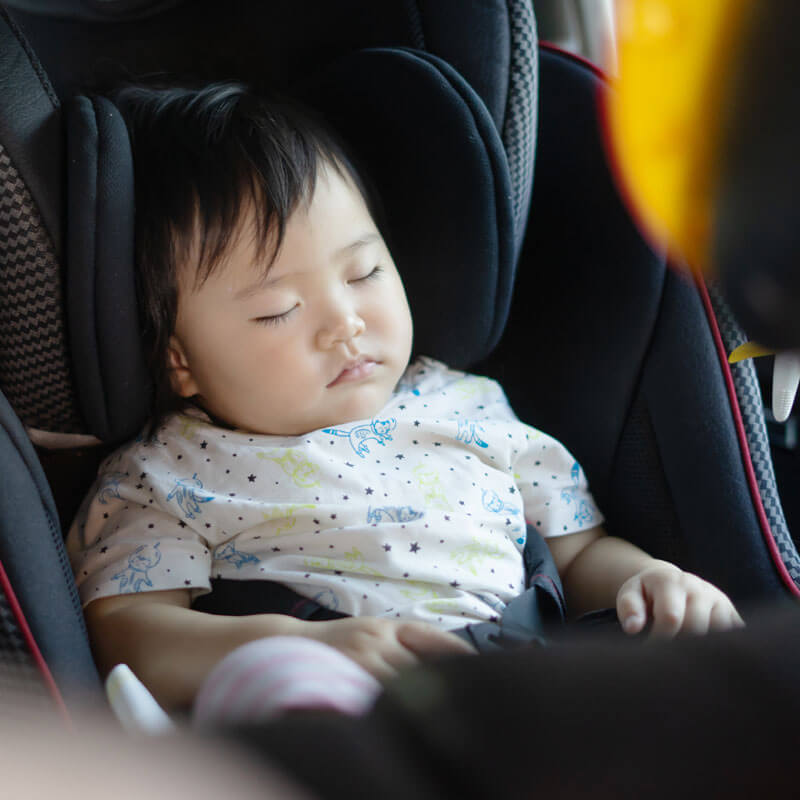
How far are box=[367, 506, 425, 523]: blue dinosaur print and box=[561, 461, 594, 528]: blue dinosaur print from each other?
0.74 ft

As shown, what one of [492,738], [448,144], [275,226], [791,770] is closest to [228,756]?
[492,738]

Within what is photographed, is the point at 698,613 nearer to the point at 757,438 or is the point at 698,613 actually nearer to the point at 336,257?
the point at 757,438

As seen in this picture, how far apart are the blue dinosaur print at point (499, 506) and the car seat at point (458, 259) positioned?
166mm

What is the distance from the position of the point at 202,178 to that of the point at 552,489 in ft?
1.86

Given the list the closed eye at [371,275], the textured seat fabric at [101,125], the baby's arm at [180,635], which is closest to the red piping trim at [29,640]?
the textured seat fabric at [101,125]

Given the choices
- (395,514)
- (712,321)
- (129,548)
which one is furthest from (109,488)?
(712,321)

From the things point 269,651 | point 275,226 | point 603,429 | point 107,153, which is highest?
point 107,153

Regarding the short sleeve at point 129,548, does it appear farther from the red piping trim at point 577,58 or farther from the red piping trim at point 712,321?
the red piping trim at point 577,58

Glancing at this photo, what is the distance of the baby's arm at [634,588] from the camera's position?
85 centimetres

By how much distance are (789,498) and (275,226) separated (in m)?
0.75

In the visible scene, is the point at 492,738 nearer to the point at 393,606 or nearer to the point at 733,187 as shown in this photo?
the point at 733,187

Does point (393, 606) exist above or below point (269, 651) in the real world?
below

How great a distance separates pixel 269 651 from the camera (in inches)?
18.4

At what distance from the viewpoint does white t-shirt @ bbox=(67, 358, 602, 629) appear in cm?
91
